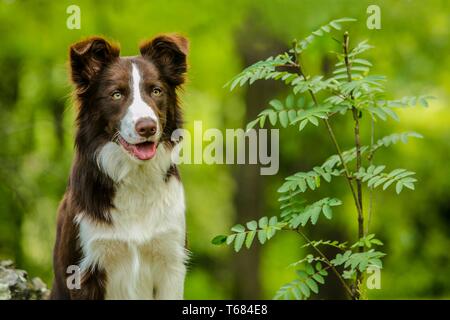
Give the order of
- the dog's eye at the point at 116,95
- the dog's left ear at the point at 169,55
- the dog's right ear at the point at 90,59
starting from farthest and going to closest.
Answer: the dog's left ear at the point at 169,55
the dog's right ear at the point at 90,59
the dog's eye at the point at 116,95

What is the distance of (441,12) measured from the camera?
11.1 m

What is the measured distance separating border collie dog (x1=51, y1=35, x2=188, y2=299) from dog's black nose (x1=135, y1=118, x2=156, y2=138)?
0.51 ft

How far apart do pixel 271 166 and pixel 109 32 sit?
291 cm

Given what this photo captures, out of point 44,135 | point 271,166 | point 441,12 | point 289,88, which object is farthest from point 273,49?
point 44,135

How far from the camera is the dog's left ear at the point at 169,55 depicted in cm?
512

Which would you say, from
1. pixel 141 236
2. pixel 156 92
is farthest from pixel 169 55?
pixel 141 236

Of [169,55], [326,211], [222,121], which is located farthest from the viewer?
[222,121]

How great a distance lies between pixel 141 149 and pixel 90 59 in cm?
71

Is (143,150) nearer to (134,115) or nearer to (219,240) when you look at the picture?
(134,115)

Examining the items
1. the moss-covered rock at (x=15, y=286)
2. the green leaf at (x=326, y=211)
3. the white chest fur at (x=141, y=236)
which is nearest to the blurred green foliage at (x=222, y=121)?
the moss-covered rock at (x=15, y=286)

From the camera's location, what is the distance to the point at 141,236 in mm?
4855

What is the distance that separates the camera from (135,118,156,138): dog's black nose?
4.52 metres

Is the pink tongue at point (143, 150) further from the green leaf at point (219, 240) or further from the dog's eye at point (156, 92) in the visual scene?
the green leaf at point (219, 240)
